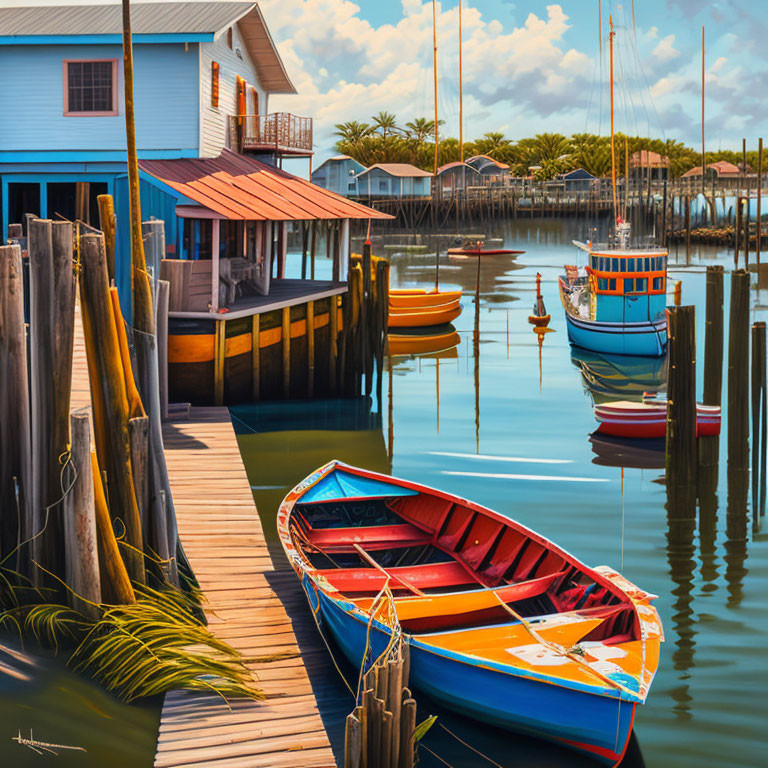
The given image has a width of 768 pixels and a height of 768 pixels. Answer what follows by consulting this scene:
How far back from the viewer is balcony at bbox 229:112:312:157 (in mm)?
30578

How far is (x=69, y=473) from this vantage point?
8.29 meters

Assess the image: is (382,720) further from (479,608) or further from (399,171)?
(399,171)

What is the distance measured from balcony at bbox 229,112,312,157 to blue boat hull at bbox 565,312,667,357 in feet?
39.3

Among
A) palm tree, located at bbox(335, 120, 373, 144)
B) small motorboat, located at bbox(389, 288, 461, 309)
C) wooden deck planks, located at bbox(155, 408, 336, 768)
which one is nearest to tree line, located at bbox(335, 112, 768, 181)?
palm tree, located at bbox(335, 120, 373, 144)

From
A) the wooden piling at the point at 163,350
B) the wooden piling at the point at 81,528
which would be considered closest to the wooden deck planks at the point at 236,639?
the wooden piling at the point at 81,528

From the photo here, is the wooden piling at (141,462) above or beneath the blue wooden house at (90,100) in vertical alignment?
beneath

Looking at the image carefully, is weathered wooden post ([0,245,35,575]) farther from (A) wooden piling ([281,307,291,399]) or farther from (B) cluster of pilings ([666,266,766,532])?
(A) wooden piling ([281,307,291,399])

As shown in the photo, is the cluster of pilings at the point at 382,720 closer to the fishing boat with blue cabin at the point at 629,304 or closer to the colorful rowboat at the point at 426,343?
the colorful rowboat at the point at 426,343

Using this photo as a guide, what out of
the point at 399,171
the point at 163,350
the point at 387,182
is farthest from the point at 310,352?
the point at 387,182

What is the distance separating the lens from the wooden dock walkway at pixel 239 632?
25.1 ft

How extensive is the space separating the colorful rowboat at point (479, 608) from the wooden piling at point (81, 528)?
7.07ft

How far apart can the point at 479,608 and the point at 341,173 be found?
357ft

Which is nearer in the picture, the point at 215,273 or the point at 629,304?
the point at 215,273

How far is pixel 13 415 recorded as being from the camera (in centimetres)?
848
